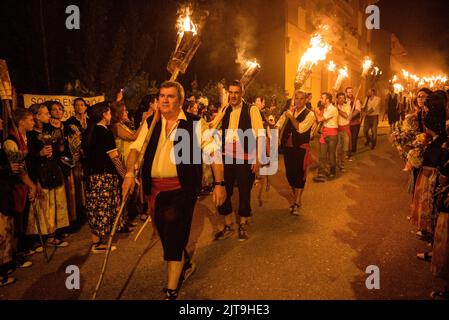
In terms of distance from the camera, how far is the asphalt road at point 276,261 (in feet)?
12.8

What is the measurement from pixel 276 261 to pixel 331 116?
5.73m

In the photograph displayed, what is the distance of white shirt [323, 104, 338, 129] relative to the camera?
933 centimetres

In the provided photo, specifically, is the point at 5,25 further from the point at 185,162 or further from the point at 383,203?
the point at 383,203

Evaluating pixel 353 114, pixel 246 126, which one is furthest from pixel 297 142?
pixel 353 114

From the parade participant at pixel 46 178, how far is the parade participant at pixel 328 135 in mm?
6137

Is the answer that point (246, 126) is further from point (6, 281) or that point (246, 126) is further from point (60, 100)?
point (60, 100)

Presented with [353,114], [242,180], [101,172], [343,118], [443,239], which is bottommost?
[443,239]

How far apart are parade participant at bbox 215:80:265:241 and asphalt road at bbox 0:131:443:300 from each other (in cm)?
57

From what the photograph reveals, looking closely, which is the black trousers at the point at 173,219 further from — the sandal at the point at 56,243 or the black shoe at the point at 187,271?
the sandal at the point at 56,243

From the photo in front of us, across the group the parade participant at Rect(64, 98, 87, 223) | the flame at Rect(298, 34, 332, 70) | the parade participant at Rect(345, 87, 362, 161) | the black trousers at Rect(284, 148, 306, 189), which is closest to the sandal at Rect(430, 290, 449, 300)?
the black trousers at Rect(284, 148, 306, 189)

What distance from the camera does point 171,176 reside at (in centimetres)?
365

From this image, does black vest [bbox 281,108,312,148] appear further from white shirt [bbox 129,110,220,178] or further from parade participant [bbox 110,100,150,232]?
white shirt [bbox 129,110,220,178]

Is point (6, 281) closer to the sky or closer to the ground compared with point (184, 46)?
closer to the ground

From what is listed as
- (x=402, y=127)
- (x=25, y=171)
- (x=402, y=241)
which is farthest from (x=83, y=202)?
(x=402, y=127)
